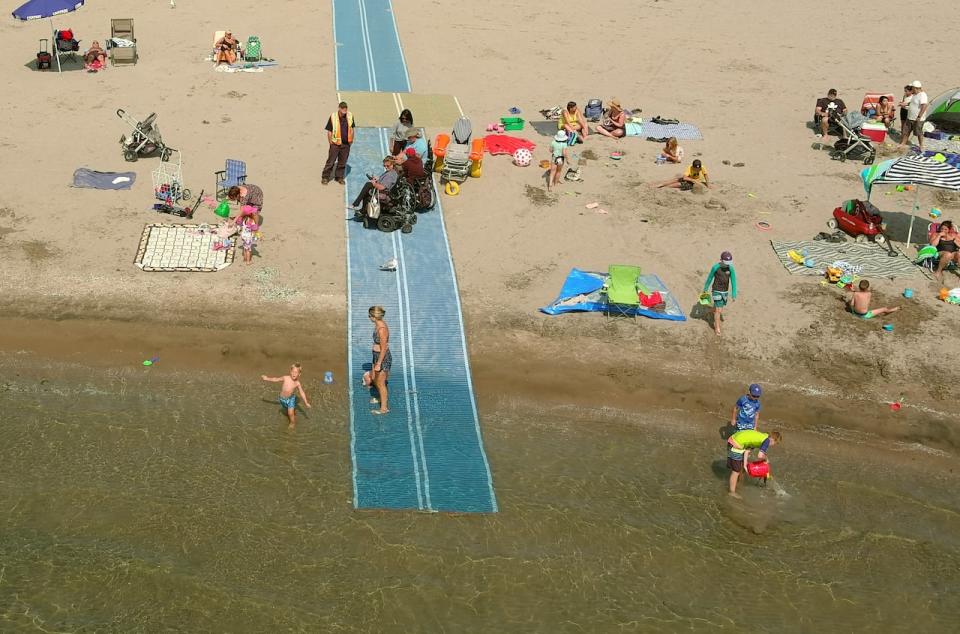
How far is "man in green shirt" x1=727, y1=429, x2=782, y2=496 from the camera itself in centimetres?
1226

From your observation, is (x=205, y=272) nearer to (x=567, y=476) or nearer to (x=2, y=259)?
(x=2, y=259)

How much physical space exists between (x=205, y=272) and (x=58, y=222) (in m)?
3.19

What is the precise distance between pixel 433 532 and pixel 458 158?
909 centimetres

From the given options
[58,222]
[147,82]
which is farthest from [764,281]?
[147,82]

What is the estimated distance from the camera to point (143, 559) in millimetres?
10891

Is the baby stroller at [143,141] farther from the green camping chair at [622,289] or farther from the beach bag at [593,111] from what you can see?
the green camping chair at [622,289]

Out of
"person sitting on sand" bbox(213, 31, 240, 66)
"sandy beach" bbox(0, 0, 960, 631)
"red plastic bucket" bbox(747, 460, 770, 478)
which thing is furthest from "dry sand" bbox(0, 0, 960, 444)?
"red plastic bucket" bbox(747, 460, 770, 478)

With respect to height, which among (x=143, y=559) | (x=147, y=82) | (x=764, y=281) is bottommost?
(x=143, y=559)

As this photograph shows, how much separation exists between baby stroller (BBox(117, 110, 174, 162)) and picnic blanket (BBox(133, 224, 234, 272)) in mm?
2754

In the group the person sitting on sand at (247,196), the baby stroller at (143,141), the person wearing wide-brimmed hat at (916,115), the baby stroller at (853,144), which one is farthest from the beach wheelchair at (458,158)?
the person wearing wide-brimmed hat at (916,115)

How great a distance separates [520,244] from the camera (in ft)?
55.9

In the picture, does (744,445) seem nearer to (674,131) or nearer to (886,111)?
(674,131)

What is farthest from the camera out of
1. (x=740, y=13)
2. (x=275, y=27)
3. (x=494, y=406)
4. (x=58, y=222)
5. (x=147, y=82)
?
(x=740, y=13)

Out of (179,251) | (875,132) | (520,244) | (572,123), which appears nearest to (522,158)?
(572,123)
